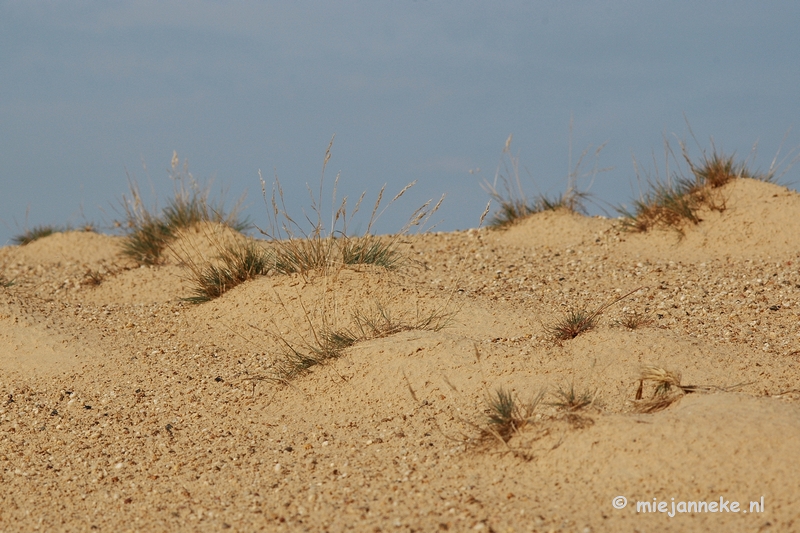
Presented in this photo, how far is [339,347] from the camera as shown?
16.9 feet

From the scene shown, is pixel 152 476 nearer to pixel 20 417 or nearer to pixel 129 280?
pixel 20 417

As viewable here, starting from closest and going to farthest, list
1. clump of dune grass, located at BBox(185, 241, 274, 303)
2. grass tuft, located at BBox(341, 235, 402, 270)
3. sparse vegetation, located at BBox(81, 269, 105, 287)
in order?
grass tuft, located at BBox(341, 235, 402, 270), clump of dune grass, located at BBox(185, 241, 274, 303), sparse vegetation, located at BBox(81, 269, 105, 287)

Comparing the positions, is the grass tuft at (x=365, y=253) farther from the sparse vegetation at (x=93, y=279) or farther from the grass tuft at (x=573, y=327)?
the sparse vegetation at (x=93, y=279)

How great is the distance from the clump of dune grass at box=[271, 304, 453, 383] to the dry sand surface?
0.09 m

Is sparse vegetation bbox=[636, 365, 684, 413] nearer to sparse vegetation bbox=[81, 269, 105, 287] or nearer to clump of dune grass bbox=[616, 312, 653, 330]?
clump of dune grass bbox=[616, 312, 653, 330]

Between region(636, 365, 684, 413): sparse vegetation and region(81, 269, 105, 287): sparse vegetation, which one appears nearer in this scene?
region(636, 365, 684, 413): sparse vegetation

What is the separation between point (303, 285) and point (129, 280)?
10.4 feet

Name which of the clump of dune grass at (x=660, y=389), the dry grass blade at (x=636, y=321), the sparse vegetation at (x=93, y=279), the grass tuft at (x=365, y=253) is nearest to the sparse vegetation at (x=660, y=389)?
the clump of dune grass at (x=660, y=389)

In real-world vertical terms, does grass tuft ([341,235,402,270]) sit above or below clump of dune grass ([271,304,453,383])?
above

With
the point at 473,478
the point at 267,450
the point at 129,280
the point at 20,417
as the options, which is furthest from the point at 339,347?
the point at 129,280

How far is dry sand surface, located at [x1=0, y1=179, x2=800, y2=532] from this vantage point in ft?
10.7

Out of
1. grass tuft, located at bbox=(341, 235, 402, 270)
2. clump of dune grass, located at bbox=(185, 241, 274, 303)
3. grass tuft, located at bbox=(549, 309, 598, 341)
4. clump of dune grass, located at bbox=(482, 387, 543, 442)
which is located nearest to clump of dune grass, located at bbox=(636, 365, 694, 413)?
clump of dune grass, located at bbox=(482, 387, 543, 442)

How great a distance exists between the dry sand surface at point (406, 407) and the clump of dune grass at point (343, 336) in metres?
0.09

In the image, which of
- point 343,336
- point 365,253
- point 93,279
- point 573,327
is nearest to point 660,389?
point 573,327
